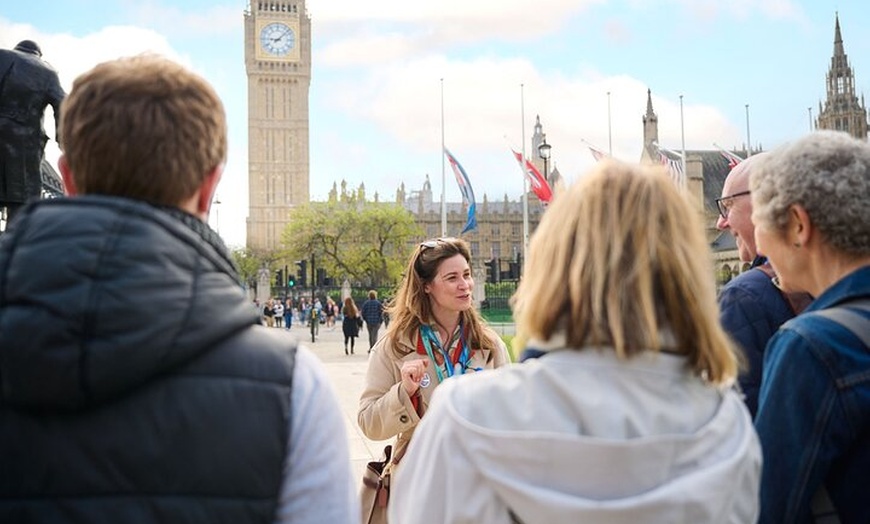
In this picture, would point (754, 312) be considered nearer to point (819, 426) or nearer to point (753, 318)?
point (753, 318)

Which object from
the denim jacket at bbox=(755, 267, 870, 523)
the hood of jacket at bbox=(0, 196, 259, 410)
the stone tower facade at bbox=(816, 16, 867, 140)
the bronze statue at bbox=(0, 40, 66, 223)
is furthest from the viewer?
the stone tower facade at bbox=(816, 16, 867, 140)

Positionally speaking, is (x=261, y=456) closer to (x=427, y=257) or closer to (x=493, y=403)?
(x=493, y=403)

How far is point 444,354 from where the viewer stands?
3557 mm

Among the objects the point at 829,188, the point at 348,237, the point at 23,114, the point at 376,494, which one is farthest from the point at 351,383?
the point at 348,237

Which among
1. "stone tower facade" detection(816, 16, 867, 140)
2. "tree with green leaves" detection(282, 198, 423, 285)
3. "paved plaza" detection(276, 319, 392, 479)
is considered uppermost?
"stone tower facade" detection(816, 16, 867, 140)

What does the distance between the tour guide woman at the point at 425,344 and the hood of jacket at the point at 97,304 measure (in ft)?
6.31

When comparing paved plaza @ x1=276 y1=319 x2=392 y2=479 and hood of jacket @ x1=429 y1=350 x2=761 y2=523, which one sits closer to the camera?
hood of jacket @ x1=429 y1=350 x2=761 y2=523

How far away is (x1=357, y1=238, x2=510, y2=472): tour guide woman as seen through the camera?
3.32 m

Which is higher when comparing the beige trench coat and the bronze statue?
the bronze statue

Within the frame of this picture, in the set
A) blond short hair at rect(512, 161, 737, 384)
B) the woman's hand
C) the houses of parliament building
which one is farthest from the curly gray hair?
the houses of parliament building

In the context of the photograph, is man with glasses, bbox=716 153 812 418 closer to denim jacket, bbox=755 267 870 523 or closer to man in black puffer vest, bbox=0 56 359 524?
denim jacket, bbox=755 267 870 523

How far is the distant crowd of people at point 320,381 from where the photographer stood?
1289mm

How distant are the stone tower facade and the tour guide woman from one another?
265 ft

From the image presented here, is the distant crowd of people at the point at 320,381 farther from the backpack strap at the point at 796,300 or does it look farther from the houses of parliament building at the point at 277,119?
the houses of parliament building at the point at 277,119
